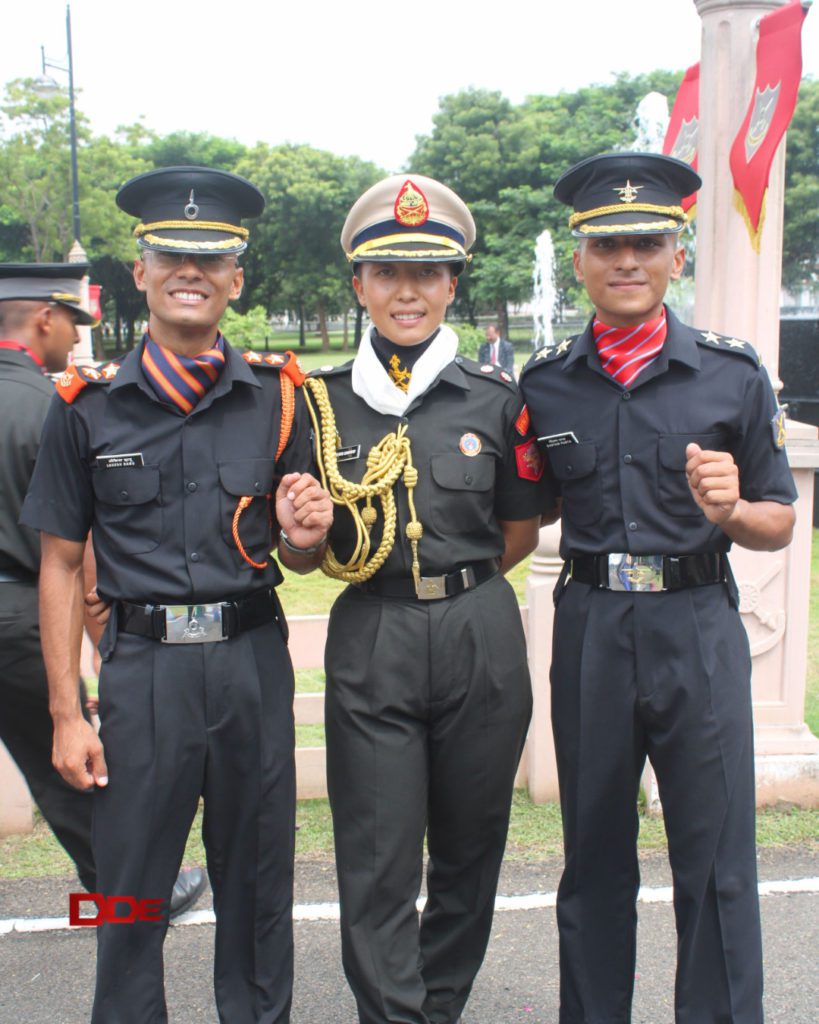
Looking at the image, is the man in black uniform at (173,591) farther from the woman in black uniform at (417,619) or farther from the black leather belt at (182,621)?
the woman in black uniform at (417,619)

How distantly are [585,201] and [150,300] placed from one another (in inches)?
41.5

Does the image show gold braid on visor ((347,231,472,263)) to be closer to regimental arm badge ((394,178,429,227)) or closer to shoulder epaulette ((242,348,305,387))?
regimental arm badge ((394,178,429,227))

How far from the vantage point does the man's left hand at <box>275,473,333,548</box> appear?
93.1 inches

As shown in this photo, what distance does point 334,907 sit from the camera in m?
3.43

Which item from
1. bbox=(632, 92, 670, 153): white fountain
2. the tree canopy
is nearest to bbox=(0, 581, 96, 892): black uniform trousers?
the tree canopy

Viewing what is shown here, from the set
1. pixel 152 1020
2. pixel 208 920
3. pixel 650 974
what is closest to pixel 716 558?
pixel 650 974

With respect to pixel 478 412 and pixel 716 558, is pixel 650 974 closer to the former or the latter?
pixel 716 558

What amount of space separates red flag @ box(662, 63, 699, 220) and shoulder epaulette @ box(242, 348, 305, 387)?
2257 mm

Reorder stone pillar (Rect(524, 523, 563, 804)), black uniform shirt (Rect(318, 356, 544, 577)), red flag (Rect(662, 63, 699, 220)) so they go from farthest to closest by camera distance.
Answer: red flag (Rect(662, 63, 699, 220)) → stone pillar (Rect(524, 523, 563, 804)) → black uniform shirt (Rect(318, 356, 544, 577))

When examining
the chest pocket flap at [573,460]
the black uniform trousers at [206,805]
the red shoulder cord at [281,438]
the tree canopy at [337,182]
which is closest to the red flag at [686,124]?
the chest pocket flap at [573,460]

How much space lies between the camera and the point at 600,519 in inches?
100

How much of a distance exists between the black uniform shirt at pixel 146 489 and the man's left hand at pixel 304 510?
11 centimetres

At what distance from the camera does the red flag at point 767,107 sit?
3.63 meters

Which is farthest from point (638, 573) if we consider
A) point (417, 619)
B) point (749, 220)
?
point (749, 220)
